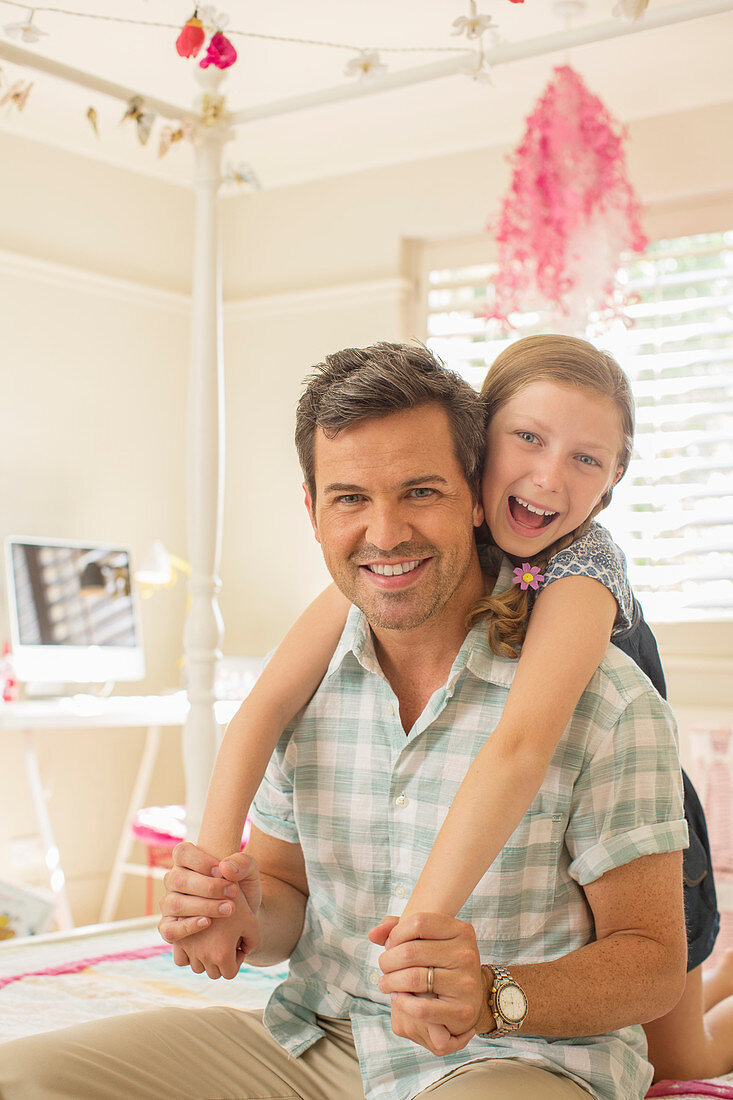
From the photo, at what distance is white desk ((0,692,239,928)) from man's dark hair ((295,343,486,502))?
211 centimetres

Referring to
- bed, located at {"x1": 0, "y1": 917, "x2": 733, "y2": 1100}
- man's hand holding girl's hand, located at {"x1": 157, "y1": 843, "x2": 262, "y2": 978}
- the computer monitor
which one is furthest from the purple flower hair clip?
the computer monitor

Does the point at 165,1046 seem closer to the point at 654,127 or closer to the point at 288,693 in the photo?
the point at 288,693

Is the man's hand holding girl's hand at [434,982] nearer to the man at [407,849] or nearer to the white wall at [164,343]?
the man at [407,849]

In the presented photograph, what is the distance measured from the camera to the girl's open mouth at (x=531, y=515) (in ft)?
4.68

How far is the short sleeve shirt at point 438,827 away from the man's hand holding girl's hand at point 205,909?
156 millimetres

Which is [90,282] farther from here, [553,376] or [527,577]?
[527,577]

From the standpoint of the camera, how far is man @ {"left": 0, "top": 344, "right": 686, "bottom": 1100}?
3.76 feet

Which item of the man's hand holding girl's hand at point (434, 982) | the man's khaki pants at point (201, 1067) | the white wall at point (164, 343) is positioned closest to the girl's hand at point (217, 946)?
the man's khaki pants at point (201, 1067)

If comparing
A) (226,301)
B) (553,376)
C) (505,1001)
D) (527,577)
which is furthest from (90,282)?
(505,1001)

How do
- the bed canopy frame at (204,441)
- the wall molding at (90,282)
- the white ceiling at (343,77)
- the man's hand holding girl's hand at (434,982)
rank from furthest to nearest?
the wall molding at (90,282)
the white ceiling at (343,77)
the bed canopy frame at (204,441)
the man's hand holding girl's hand at (434,982)

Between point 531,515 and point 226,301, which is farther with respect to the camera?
point 226,301

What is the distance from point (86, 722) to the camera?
11.0 ft

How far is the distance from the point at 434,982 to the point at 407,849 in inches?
12.2

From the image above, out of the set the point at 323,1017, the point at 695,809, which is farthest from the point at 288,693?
the point at 695,809
